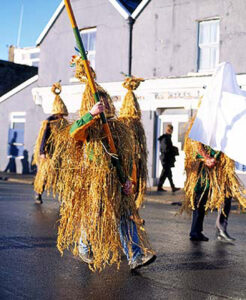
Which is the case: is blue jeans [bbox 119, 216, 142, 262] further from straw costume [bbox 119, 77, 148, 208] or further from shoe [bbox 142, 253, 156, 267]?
straw costume [bbox 119, 77, 148, 208]

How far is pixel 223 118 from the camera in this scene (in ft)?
23.7

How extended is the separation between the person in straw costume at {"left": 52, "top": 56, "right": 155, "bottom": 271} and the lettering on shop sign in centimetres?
1260

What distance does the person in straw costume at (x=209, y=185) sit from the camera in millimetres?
7855

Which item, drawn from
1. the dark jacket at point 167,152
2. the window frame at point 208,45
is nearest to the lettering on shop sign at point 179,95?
the window frame at point 208,45

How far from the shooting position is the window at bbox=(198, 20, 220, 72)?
18188 mm

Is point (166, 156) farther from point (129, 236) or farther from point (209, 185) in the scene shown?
point (129, 236)

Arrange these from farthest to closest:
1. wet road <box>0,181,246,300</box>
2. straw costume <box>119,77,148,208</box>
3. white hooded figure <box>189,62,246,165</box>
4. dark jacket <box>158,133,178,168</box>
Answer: dark jacket <box>158,133,178,168</box>
straw costume <box>119,77,148,208</box>
white hooded figure <box>189,62,246,165</box>
wet road <box>0,181,246,300</box>

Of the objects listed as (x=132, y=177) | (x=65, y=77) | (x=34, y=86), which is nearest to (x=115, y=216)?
(x=132, y=177)

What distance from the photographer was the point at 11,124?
2541 cm

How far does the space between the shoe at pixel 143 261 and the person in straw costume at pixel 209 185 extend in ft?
7.99

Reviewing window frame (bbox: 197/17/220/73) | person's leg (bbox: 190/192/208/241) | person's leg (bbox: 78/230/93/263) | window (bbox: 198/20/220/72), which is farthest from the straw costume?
window (bbox: 198/20/220/72)

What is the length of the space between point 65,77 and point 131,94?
14012 millimetres

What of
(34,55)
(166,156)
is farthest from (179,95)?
(34,55)

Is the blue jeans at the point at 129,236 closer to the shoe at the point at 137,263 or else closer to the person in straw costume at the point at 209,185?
the shoe at the point at 137,263
